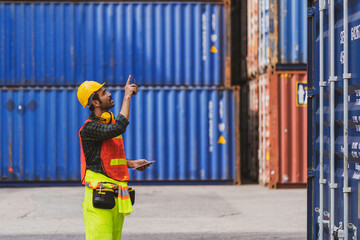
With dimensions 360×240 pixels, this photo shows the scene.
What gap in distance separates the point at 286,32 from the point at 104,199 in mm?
12025

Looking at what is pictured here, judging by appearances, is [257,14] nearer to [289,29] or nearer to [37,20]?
[289,29]

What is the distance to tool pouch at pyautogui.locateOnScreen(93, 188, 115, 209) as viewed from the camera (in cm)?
524

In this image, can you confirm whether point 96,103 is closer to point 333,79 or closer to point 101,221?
point 101,221

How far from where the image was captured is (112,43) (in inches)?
685

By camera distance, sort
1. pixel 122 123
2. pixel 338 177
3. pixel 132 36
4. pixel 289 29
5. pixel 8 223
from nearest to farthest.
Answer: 1. pixel 122 123
2. pixel 338 177
3. pixel 8 223
4. pixel 289 29
5. pixel 132 36

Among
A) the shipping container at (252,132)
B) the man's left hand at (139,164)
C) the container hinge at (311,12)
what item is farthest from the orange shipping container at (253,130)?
the man's left hand at (139,164)

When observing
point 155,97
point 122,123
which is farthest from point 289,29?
point 122,123

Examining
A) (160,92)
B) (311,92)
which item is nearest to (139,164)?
(311,92)

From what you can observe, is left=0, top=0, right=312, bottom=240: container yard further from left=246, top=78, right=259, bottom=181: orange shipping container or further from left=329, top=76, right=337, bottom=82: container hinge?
left=329, top=76, right=337, bottom=82: container hinge

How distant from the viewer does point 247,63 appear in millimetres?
19250

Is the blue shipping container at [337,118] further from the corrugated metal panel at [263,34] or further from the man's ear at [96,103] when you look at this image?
the corrugated metal panel at [263,34]

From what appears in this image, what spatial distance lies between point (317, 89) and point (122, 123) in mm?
2240

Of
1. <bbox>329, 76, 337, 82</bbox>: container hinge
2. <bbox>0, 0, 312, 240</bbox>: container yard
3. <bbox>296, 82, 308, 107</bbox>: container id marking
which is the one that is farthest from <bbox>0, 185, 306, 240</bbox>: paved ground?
<bbox>329, 76, 337, 82</bbox>: container hinge

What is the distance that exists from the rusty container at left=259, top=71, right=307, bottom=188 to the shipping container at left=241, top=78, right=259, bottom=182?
4.80ft
